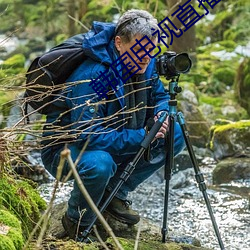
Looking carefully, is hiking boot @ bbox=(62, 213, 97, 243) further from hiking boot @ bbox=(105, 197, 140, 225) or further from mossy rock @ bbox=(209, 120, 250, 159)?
mossy rock @ bbox=(209, 120, 250, 159)

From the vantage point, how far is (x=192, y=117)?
743 centimetres

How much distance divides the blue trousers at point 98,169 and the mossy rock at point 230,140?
3.08 meters

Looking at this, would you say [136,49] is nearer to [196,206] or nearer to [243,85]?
[196,206]

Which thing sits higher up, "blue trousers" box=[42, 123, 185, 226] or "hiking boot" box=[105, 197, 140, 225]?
"blue trousers" box=[42, 123, 185, 226]

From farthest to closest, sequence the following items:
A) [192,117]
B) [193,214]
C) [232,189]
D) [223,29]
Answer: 1. [223,29]
2. [192,117]
3. [232,189]
4. [193,214]

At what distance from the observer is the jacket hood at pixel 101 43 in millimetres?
3043

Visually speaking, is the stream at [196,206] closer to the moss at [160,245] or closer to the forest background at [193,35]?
the moss at [160,245]

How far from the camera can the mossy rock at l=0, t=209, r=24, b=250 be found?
6.99 feet

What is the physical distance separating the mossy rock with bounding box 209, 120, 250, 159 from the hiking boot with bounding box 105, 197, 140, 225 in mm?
3079

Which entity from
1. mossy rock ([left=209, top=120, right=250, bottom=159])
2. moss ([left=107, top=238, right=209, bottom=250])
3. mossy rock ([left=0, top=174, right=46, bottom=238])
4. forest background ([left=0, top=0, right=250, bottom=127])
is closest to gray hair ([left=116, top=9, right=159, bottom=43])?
mossy rock ([left=0, top=174, right=46, bottom=238])

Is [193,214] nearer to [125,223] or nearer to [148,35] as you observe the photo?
[125,223]

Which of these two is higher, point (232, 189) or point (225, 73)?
point (232, 189)

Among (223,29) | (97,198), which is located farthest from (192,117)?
(223,29)

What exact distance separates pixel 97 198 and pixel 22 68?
7822mm
